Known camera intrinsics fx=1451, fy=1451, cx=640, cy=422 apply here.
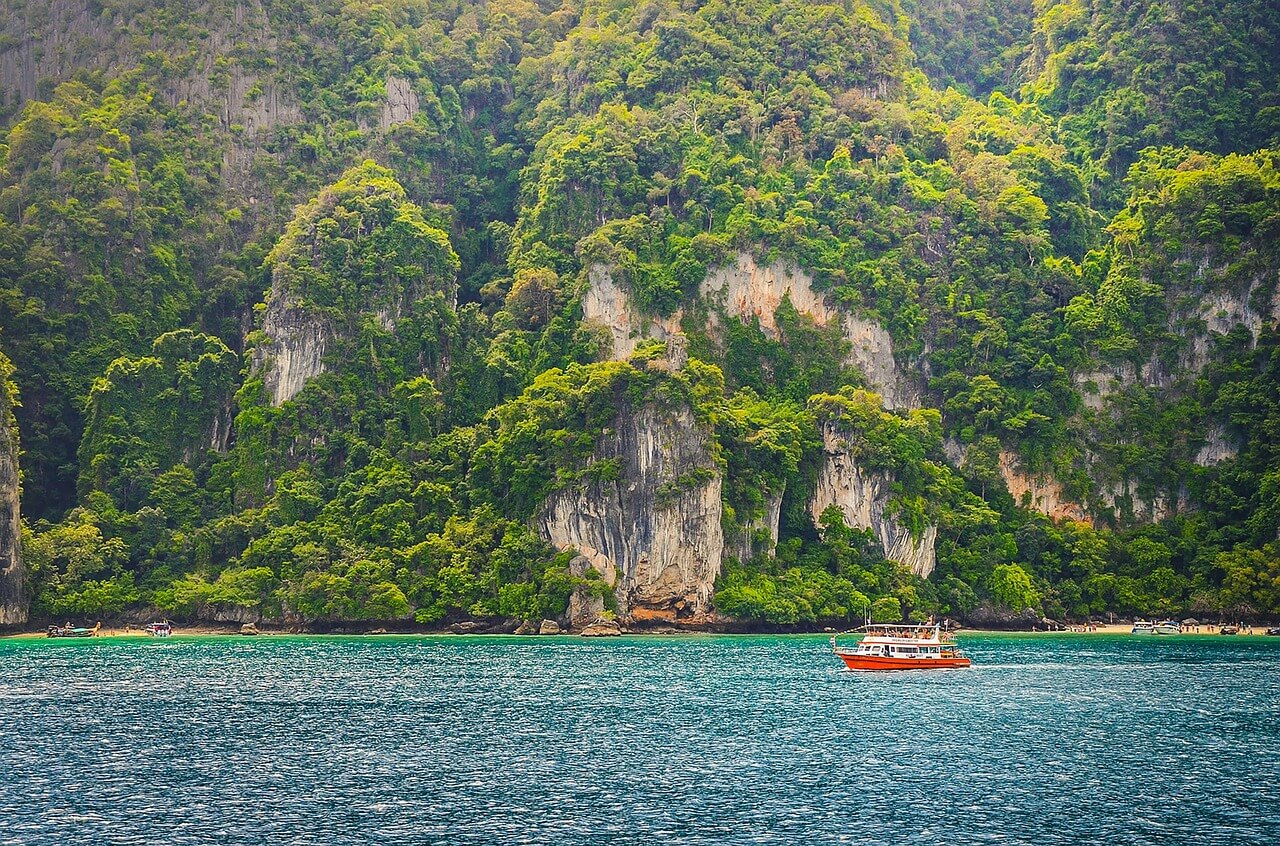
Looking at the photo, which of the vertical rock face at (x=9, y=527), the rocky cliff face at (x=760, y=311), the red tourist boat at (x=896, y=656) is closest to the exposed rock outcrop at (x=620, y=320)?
the rocky cliff face at (x=760, y=311)

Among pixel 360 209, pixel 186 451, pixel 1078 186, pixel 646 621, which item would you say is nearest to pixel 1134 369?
pixel 1078 186

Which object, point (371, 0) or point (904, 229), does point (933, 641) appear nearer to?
point (904, 229)

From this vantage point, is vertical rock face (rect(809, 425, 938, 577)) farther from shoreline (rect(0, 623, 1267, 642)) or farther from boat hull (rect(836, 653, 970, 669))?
boat hull (rect(836, 653, 970, 669))

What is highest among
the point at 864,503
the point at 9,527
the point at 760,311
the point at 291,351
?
the point at 760,311

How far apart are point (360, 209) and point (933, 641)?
209 ft

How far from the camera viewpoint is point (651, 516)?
9388cm

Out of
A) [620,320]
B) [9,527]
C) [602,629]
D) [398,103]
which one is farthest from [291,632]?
[398,103]

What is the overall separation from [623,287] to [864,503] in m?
25.8

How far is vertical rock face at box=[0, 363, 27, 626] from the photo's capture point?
9319cm

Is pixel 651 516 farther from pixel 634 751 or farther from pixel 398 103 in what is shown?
pixel 398 103

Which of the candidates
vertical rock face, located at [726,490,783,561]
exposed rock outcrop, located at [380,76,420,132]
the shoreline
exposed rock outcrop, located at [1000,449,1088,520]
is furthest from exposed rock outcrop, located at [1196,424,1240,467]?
exposed rock outcrop, located at [380,76,420,132]

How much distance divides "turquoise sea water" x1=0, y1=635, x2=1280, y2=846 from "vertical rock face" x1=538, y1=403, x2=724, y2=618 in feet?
70.3

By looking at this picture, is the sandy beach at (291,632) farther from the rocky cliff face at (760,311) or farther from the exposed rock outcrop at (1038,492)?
the rocky cliff face at (760,311)

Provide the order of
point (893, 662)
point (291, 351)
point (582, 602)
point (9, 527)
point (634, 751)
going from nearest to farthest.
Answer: point (634, 751)
point (893, 662)
point (582, 602)
point (9, 527)
point (291, 351)
